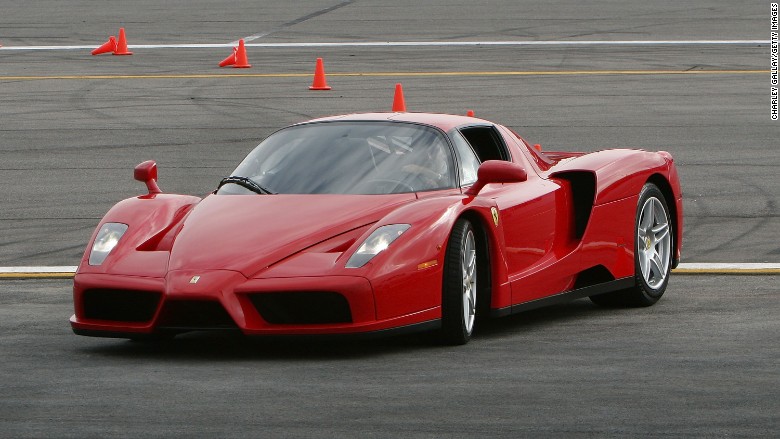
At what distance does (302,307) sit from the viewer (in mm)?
7773

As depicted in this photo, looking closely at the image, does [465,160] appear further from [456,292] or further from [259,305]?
[259,305]

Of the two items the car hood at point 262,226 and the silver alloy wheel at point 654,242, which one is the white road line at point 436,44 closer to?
the silver alloy wheel at point 654,242

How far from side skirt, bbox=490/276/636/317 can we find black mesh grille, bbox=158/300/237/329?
5.32 feet

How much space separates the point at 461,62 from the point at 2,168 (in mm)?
11501

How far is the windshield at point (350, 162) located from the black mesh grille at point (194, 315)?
3.69ft

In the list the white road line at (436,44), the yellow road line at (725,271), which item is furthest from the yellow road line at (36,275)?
the white road line at (436,44)

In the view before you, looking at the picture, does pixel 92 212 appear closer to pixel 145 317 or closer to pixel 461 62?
pixel 145 317

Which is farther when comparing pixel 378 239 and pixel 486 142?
pixel 486 142

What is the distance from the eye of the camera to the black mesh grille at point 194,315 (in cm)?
777

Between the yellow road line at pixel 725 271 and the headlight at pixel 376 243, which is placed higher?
the headlight at pixel 376 243

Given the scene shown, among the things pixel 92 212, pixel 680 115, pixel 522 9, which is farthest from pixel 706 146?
pixel 522 9

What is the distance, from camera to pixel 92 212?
14258 millimetres

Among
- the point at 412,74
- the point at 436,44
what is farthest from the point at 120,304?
the point at 436,44

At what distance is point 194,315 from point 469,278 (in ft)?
4.96
